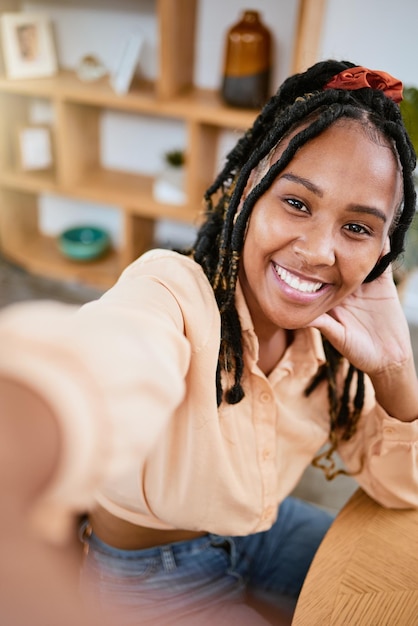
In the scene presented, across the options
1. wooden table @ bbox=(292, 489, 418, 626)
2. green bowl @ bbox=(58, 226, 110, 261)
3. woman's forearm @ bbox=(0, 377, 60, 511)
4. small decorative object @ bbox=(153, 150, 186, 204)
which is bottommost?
green bowl @ bbox=(58, 226, 110, 261)

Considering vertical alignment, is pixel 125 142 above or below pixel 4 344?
below

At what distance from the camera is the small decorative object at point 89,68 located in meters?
2.58

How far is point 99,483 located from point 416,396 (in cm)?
73

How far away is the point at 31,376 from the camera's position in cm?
41

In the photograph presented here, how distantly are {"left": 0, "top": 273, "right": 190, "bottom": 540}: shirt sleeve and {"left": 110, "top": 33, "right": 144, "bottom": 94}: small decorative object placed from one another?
2.09 meters

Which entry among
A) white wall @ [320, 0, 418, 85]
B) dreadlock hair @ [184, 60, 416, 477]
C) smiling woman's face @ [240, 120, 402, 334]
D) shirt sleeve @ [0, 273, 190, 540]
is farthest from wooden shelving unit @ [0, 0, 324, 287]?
shirt sleeve @ [0, 273, 190, 540]

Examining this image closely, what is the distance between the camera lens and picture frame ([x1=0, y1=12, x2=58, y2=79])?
8.20ft

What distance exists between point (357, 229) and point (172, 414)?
15.6 inches

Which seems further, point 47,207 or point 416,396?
point 47,207

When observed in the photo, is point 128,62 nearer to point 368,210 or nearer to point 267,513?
point 368,210

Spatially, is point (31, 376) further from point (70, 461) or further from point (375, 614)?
point (375, 614)

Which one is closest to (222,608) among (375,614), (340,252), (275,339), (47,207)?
(375,614)

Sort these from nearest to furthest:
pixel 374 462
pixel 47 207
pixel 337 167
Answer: pixel 337 167 → pixel 374 462 → pixel 47 207

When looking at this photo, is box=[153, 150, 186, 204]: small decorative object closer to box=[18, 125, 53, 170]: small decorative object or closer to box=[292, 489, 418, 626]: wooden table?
box=[18, 125, 53, 170]: small decorative object
